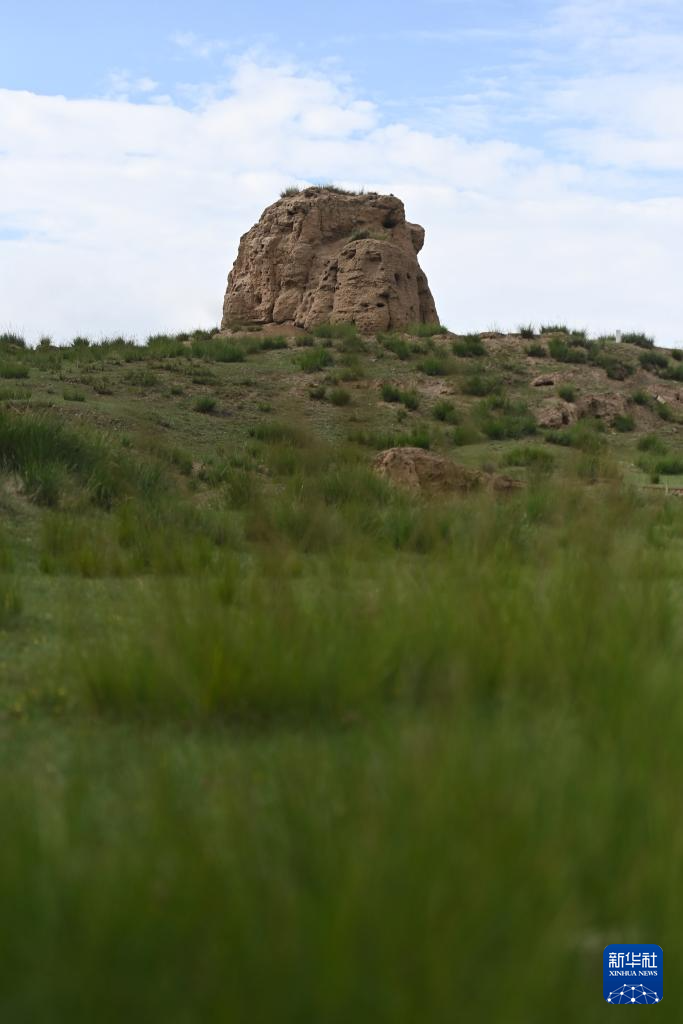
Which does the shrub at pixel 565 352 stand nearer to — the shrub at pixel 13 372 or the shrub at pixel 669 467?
the shrub at pixel 669 467

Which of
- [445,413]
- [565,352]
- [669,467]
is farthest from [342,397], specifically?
[565,352]

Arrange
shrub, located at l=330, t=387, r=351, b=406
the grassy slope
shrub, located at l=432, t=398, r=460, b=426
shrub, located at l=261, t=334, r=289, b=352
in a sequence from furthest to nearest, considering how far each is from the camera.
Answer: shrub, located at l=261, t=334, r=289, b=352, shrub, located at l=432, t=398, r=460, b=426, shrub, located at l=330, t=387, r=351, b=406, the grassy slope

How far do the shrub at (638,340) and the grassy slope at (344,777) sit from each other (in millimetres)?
31477

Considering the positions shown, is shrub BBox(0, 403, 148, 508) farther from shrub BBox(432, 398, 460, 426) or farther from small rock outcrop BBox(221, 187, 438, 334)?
small rock outcrop BBox(221, 187, 438, 334)

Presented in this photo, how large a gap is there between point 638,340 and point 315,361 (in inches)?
519

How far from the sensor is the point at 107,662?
4012 mm

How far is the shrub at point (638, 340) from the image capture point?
3719 centimetres

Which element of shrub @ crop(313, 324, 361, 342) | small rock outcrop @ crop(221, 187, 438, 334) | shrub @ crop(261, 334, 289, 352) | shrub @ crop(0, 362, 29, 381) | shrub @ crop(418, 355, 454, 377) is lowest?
shrub @ crop(0, 362, 29, 381)

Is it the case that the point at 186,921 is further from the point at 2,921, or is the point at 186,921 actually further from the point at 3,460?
the point at 3,460

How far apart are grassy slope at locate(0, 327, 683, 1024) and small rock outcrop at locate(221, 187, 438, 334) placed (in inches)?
1118

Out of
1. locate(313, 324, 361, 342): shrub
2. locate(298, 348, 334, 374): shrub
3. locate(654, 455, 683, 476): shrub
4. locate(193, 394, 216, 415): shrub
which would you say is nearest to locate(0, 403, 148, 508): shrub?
locate(193, 394, 216, 415): shrub

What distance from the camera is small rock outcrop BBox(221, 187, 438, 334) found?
3500 centimetres

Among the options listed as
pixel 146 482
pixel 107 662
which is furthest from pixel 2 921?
pixel 146 482

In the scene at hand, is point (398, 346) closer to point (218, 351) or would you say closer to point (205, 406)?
point (218, 351)
